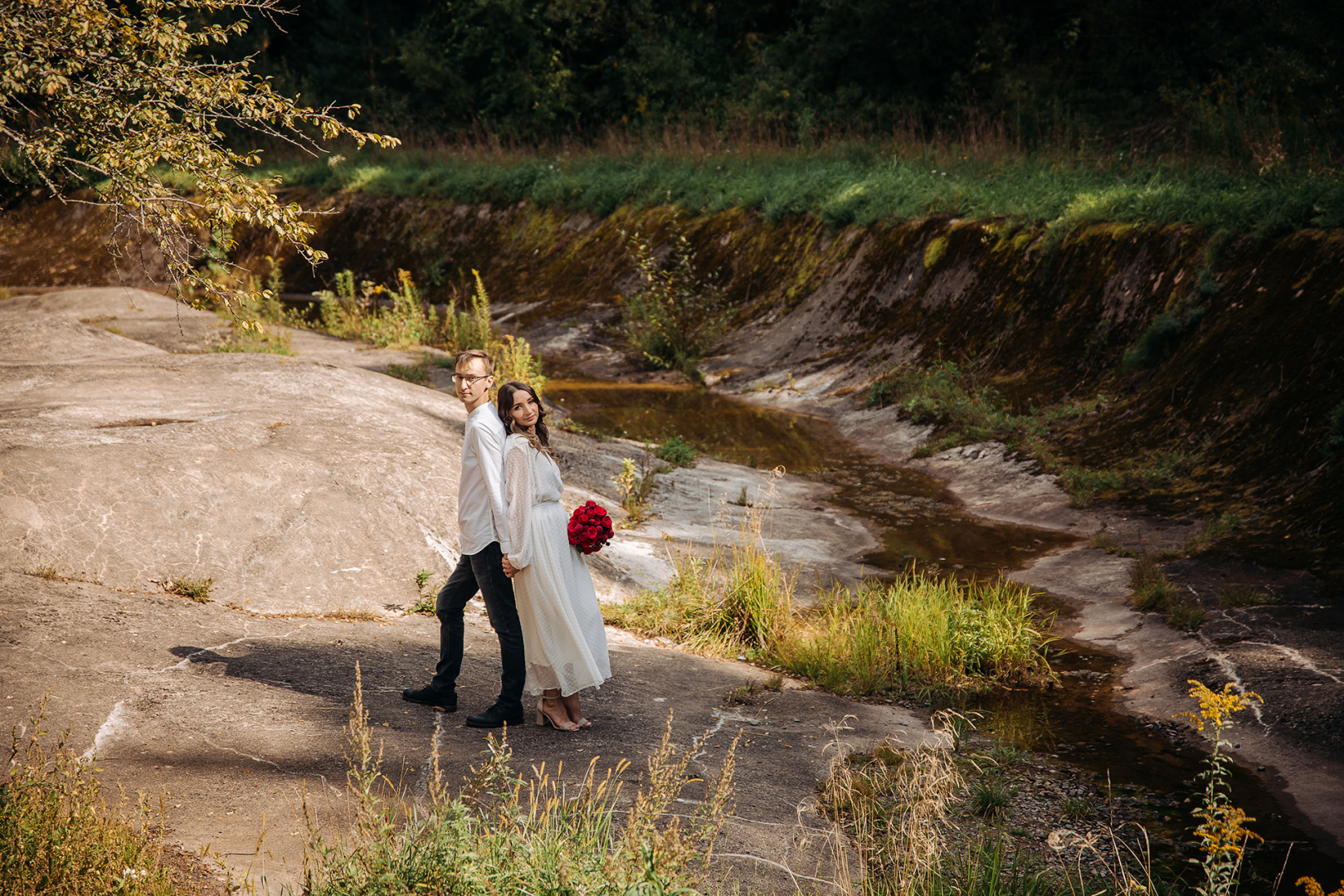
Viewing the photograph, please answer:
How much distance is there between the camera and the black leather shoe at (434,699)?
16.9ft

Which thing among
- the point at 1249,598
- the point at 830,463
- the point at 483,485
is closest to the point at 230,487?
the point at 483,485

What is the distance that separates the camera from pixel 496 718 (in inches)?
197

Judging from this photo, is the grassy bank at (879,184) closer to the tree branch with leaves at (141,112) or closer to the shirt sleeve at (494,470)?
the shirt sleeve at (494,470)

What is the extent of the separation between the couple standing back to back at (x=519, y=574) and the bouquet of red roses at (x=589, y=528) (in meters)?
0.06

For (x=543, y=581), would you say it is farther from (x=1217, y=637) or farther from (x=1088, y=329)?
(x=1088, y=329)

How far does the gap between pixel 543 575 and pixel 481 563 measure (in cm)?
32

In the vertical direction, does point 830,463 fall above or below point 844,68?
below

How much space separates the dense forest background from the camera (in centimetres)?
1855

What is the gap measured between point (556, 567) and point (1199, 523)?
20.2ft

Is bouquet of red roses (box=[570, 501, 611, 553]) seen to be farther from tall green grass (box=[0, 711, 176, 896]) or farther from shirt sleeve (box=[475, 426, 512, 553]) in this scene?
tall green grass (box=[0, 711, 176, 896])

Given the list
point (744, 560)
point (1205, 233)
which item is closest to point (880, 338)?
point (1205, 233)

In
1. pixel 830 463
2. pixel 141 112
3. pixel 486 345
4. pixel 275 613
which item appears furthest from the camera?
pixel 486 345

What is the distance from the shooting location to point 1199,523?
8.59 metres

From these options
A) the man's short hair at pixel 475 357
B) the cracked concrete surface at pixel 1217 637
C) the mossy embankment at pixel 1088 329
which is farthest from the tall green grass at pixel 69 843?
the mossy embankment at pixel 1088 329
